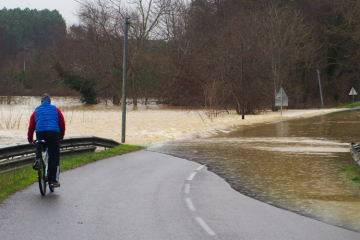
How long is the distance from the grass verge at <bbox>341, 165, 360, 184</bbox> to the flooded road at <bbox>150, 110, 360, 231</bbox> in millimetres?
166

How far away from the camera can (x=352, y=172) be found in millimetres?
11570

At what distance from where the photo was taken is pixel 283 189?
9.69m

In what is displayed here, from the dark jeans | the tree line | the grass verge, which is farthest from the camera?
the tree line

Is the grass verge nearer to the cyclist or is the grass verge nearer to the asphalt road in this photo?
the asphalt road

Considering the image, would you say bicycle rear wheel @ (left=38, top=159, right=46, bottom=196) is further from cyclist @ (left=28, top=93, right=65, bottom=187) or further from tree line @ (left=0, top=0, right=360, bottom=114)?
tree line @ (left=0, top=0, right=360, bottom=114)

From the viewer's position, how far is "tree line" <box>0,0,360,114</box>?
171ft

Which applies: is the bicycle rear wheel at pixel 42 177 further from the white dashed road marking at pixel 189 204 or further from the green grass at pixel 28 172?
the white dashed road marking at pixel 189 204

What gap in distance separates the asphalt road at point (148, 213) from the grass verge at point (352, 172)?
3.12m

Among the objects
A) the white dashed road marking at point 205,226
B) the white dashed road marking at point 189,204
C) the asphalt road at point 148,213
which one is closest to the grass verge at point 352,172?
the asphalt road at point 148,213

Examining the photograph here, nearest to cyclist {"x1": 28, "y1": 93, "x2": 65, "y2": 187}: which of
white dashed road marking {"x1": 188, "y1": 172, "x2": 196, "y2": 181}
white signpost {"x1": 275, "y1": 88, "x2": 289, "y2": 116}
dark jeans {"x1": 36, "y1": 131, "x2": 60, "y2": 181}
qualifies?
dark jeans {"x1": 36, "y1": 131, "x2": 60, "y2": 181}

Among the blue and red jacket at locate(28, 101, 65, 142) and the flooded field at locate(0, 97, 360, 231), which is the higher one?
the blue and red jacket at locate(28, 101, 65, 142)

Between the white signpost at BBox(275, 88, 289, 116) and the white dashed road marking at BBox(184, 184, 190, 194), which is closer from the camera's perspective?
the white dashed road marking at BBox(184, 184, 190, 194)

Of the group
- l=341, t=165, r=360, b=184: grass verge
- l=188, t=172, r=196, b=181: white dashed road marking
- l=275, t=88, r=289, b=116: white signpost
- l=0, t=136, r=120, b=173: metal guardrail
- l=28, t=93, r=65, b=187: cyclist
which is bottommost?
l=188, t=172, r=196, b=181: white dashed road marking

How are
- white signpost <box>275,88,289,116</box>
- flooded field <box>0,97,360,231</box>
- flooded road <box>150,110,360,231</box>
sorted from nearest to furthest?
flooded road <box>150,110,360,231</box>, flooded field <box>0,97,360,231</box>, white signpost <box>275,88,289,116</box>
